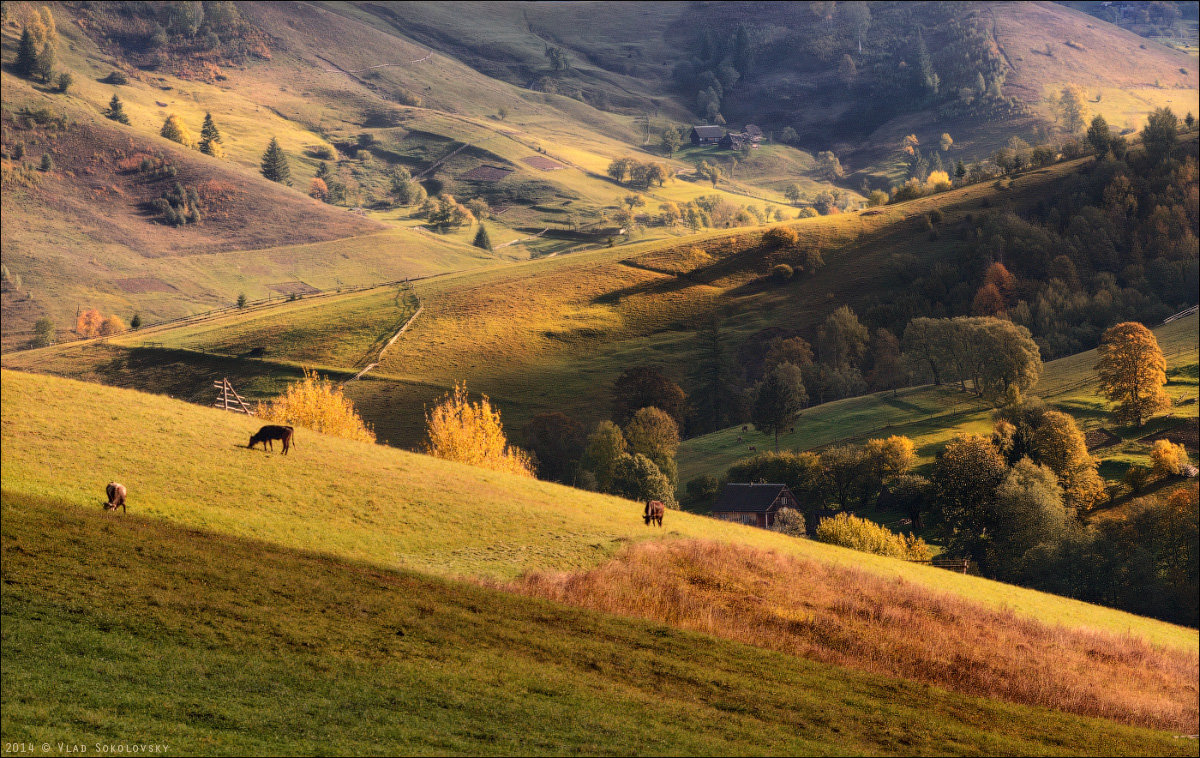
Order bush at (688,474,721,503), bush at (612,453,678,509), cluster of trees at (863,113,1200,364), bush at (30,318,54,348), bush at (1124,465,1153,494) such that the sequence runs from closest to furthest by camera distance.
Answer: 1. bush at (612,453,678,509)
2. bush at (1124,465,1153,494)
3. bush at (688,474,721,503)
4. cluster of trees at (863,113,1200,364)
5. bush at (30,318,54,348)

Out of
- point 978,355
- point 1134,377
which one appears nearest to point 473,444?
point 978,355

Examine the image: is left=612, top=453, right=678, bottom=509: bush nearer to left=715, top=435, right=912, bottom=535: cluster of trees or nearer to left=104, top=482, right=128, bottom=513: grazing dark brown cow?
left=715, top=435, right=912, bottom=535: cluster of trees

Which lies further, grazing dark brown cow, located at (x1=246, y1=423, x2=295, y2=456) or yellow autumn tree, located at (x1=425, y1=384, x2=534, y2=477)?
yellow autumn tree, located at (x1=425, y1=384, x2=534, y2=477)

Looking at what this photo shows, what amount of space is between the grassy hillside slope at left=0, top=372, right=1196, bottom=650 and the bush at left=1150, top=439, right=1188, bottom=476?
151 feet

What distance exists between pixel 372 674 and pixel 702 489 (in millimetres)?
87238

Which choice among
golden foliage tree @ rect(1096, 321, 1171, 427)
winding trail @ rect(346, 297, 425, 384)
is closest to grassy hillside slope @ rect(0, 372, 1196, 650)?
golden foliage tree @ rect(1096, 321, 1171, 427)

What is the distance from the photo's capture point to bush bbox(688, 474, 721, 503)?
4360 inches

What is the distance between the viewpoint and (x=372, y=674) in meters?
25.8

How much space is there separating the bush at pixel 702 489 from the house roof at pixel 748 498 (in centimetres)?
482

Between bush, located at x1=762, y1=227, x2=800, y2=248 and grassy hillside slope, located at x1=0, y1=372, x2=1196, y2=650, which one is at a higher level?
bush, located at x1=762, y1=227, x2=800, y2=248

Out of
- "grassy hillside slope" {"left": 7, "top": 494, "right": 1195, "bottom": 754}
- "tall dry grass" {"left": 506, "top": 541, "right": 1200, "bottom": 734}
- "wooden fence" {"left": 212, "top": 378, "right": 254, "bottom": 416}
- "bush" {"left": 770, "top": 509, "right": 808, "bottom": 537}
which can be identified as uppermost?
"wooden fence" {"left": 212, "top": 378, "right": 254, "bottom": 416}

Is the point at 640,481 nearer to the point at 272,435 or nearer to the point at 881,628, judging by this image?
the point at 272,435

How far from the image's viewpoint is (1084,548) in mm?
84125

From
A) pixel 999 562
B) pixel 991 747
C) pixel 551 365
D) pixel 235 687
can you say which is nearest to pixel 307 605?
pixel 235 687
